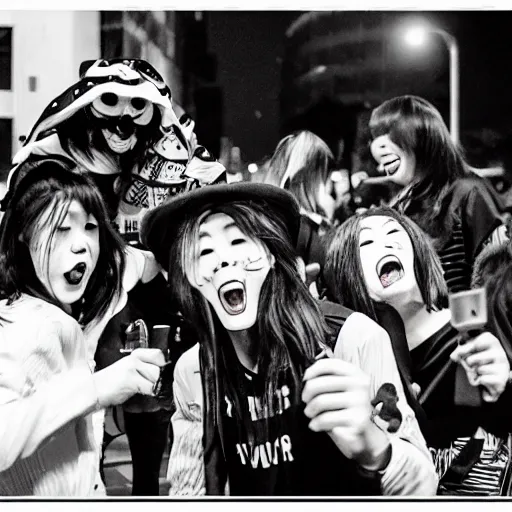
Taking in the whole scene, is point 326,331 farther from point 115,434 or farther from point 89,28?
point 89,28

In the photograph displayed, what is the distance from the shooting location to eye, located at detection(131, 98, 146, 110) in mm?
3035

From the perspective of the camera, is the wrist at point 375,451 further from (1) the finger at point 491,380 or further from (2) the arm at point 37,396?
(2) the arm at point 37,396

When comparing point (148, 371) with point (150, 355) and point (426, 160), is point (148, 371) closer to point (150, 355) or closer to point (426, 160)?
point (150, 355)

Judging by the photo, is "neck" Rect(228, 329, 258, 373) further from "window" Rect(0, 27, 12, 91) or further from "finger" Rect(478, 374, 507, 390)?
"window" Rect(0, 27, 12, 91)

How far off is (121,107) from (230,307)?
842 mm

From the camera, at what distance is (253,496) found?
122 inches

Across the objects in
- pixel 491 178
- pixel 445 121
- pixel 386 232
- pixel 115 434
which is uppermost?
pixel 445 121

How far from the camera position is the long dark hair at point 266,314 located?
3.06m

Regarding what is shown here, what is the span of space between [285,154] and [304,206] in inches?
8.1

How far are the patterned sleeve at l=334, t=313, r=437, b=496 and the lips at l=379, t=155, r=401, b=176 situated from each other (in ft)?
1.83

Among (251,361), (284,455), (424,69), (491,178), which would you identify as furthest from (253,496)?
(424,69)

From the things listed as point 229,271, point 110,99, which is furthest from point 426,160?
point 110,99

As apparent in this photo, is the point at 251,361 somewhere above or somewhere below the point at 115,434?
above

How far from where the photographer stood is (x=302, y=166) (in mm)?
3068
